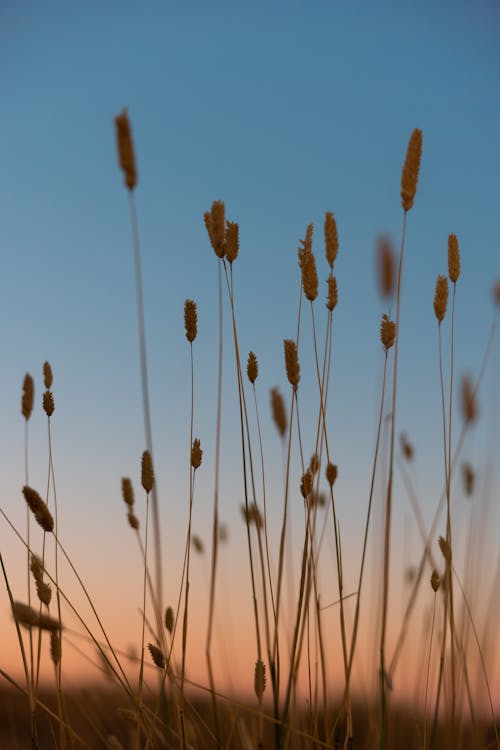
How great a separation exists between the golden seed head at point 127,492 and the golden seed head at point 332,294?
520mm

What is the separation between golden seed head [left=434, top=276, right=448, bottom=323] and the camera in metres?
1.40

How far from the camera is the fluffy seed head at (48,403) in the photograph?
159cm

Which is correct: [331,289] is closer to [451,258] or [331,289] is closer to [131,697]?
[451,258]

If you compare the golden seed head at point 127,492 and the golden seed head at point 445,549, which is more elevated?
the golden seed head at point 127,492

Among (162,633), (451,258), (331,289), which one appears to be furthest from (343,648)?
(451,258)

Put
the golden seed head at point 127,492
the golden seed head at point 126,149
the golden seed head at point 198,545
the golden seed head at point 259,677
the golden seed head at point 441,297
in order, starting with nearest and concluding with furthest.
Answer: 1. the golden seed head at point 126,149
2. the golden seed head at point 259,677
3. the golden seed head at point 441,297
4. the golden seed head at point 127,492
5. the golden seed head at point 198,545

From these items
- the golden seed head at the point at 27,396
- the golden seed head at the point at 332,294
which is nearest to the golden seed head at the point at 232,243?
the golden seed head at the point at 332,294

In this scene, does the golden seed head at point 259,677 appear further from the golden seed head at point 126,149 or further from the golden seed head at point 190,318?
the golden seed head at point 126,149

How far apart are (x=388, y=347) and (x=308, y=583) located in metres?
0.44

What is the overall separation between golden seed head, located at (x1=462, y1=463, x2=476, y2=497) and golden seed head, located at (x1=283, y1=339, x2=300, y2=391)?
0.73 m

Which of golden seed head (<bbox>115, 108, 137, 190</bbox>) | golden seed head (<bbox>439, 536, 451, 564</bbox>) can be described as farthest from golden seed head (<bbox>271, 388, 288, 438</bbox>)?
golden seed head (<bbox>115, 108, 137, 190</bbox>)

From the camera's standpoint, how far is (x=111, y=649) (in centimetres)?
134

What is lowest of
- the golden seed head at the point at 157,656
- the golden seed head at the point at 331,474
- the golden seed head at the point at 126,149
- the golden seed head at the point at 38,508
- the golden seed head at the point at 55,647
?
the golden seed head at the point at 157,656

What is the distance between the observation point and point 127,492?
4.99 ft
